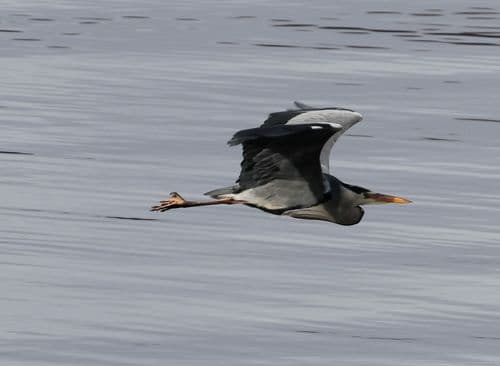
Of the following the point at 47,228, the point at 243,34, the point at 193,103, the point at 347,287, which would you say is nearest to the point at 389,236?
the point at 347,287

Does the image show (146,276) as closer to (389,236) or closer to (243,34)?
(389,236)

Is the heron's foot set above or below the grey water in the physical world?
above

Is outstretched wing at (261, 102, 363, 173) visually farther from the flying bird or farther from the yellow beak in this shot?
the yellow beak

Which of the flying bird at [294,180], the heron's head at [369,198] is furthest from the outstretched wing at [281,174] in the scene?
the heron's head at [369,198]

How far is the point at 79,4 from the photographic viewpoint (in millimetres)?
34562

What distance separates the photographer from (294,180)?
14.4 meters

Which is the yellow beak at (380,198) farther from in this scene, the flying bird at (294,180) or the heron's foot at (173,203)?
the heron's foot at (173,203)

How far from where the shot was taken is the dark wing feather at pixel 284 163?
1392 centimetres

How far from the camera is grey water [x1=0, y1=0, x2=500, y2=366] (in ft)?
45.9

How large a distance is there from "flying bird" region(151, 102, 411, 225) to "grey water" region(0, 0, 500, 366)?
2.36 ft

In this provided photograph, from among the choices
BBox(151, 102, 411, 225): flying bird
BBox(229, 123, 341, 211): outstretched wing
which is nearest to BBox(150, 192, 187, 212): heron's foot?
BBox(151, 102, 411, 225): flying bird

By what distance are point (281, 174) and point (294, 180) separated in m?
0.11

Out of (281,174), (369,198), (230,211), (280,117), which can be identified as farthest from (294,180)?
(230,211)

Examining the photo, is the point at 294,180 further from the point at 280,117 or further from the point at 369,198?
the point at 369,198
